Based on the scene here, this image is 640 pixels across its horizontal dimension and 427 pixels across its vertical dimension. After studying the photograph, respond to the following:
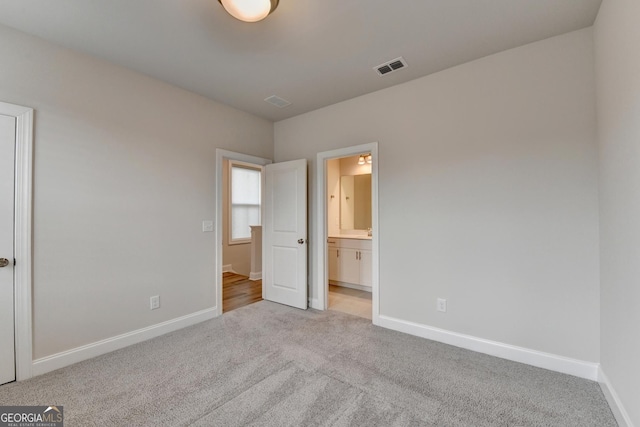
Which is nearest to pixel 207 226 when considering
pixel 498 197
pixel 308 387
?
pixel 308 387

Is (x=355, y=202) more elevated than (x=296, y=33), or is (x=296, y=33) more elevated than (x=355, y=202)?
(x=296, y=33)

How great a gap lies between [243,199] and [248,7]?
4.62 meters

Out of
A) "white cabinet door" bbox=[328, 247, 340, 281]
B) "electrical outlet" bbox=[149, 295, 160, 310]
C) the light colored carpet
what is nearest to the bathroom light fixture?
the light colored carpet

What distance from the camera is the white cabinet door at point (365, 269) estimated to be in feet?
14.1

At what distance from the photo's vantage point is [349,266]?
454 cm

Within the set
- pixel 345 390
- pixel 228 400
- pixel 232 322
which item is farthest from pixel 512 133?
pixel 232 322

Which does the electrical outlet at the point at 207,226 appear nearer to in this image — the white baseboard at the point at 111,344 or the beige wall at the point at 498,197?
the white baseboard at the point at 111,344

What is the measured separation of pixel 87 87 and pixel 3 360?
88.2 inches

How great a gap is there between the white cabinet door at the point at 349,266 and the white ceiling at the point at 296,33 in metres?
2.70

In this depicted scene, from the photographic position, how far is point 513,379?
6.63 feet

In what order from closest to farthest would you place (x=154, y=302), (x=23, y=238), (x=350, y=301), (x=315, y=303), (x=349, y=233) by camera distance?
1. (x=23, y=238)
2. (x=154, y=302)
3. (x=315, y=303)
4. (x=350, y=301)
5. (x=349, y=233)

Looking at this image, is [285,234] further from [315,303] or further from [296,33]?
[296,33]

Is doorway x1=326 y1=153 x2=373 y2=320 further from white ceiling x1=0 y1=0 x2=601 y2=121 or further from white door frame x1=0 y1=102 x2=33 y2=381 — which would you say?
white door frame x1=0 y1=102 x2=33 y2=381

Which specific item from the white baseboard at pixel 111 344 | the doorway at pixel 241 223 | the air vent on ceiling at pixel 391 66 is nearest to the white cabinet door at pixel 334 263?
the doorway at pixel 241 223
